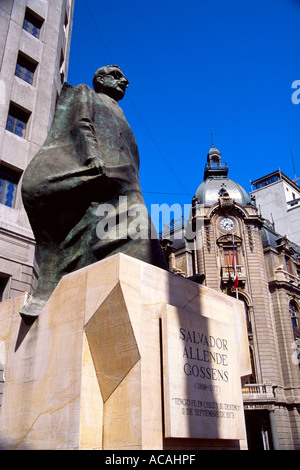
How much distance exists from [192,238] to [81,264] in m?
38.8

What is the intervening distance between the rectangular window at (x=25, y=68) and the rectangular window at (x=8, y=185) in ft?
17.9

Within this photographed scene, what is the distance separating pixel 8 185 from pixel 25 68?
22.5 feet

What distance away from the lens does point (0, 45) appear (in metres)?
19.6

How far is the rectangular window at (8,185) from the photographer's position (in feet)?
58.9

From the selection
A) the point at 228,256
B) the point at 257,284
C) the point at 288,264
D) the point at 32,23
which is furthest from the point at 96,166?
the point at 288,264

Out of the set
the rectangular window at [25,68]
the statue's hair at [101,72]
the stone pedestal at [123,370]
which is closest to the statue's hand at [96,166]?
the stone pedestal at [123,370]

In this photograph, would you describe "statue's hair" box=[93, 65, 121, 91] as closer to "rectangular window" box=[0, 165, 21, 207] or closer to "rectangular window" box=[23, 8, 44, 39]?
"rectangular window" box=[0, 165, 21, 207]

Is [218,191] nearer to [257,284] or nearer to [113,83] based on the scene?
[257,284]

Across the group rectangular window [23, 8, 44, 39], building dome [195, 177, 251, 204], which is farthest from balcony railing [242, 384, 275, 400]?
rectangular window [23, 8, 44, 39]

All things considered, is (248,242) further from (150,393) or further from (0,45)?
(150,393)

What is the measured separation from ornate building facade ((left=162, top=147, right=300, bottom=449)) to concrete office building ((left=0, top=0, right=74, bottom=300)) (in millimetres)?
21876

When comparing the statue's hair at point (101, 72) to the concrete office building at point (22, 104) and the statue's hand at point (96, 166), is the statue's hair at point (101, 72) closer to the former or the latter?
the statue's hand at point (96, 166)

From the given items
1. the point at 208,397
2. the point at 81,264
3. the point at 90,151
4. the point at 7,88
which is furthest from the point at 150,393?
the point at 7,88

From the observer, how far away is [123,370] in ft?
12.0
